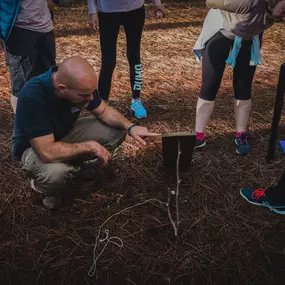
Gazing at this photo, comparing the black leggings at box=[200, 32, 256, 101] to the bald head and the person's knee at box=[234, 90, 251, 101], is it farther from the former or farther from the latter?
the bald head

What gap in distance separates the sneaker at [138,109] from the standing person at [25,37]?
3.08 ft

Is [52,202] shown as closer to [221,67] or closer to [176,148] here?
[176,148]

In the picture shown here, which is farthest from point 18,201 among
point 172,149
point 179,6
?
point 179,6

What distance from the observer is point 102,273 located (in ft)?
6.47

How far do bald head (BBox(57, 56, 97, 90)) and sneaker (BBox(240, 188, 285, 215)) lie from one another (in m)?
1.31

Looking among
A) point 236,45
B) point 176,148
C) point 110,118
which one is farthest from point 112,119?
point 236,45

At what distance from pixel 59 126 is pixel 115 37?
113 cm

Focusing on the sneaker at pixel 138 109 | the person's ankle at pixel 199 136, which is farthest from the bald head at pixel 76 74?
the sneaker at pixel 138 109

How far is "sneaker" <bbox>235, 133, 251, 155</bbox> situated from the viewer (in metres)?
2.91

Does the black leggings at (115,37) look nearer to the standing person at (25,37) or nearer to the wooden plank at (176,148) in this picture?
the standing person at (25,37)

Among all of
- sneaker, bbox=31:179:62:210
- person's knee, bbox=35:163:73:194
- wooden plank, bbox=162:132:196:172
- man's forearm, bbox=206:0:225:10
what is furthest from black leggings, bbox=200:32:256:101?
sneaker, bbox=31:179:62:210

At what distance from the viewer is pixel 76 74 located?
6.48 feet

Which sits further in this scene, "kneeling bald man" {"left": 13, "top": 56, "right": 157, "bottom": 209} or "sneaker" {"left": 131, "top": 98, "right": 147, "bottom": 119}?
"sneaker" {"left": 131, "top": 98, "right": 147, "bottom": 119}

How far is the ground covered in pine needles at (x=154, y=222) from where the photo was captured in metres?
1.98
